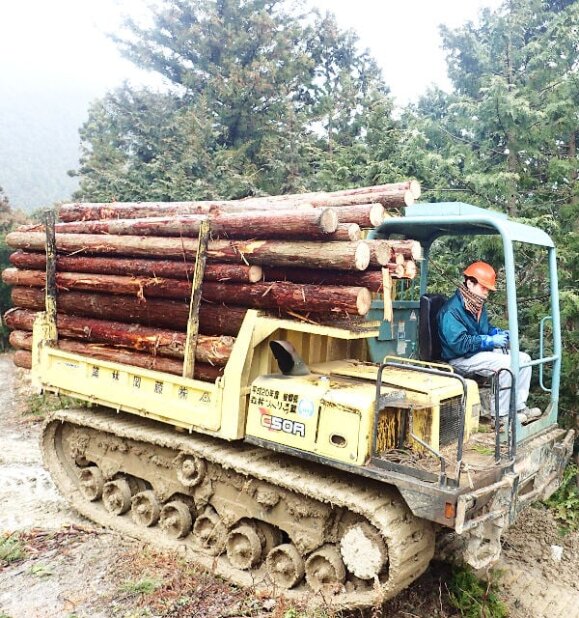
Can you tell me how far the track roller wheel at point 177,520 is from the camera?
580 cm

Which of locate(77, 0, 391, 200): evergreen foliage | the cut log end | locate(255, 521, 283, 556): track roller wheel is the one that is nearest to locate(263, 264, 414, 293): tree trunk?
the cut log end

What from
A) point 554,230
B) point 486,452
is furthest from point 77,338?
point 554,230

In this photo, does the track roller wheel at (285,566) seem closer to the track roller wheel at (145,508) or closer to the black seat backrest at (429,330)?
the track roller wheel at (145,508)

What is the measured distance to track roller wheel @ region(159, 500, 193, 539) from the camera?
5797mm

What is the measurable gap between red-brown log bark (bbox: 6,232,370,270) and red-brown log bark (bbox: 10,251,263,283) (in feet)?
0.24

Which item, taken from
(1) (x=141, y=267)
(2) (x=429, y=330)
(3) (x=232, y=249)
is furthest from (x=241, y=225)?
(2) (x=429, y=330)

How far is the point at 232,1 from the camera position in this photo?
752 inches

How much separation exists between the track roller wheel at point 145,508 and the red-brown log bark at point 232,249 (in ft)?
7.88

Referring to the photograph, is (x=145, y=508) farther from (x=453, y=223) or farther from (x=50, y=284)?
(x=453, y=223)

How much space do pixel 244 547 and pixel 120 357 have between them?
221cm

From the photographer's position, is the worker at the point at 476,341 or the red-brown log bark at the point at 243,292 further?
the worker at the point at 476,341

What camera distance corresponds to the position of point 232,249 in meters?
5.30

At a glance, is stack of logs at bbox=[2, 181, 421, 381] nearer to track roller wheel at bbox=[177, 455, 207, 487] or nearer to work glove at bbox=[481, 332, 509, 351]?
track roller wheel at bbox=[177, 455, 207, 487]

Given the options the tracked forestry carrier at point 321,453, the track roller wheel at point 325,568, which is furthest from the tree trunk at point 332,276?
the track roller wheel at point 325,568
